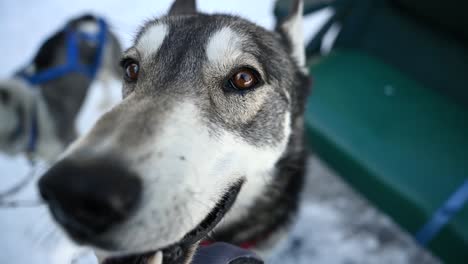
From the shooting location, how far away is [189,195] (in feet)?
2.77

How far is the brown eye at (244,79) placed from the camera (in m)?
1.22

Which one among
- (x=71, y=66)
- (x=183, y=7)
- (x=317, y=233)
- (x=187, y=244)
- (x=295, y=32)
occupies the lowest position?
(x=317, y=233)

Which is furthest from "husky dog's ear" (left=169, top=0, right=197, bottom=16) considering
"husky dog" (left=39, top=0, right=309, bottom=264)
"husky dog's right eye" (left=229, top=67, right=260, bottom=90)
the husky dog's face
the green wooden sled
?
the husky dog's face

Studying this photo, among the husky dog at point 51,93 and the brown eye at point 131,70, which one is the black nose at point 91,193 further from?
the husky dog at point 51,93

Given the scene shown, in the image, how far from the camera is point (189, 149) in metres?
0.89

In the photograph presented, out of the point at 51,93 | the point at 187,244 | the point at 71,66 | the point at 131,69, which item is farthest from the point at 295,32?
the point at 51,93

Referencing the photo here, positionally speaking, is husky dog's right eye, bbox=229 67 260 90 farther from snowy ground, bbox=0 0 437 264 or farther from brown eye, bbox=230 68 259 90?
snowy ground, bbox=0 0 437 264

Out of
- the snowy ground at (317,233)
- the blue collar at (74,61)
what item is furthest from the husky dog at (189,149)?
the blue collar at (74,61)

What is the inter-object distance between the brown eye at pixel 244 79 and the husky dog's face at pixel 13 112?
2.43 meters

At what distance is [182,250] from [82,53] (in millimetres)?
2974

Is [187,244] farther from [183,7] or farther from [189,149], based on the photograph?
[183,7]

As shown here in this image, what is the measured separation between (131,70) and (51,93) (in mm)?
2073

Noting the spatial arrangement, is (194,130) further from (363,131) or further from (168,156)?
(363,131)

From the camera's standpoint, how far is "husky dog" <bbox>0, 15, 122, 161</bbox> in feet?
8.63
